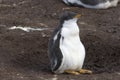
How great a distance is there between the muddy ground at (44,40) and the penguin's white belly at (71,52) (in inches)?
5.4

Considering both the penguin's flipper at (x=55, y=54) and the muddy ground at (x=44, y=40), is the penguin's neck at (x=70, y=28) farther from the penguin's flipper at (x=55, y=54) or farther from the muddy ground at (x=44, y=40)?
the muddy ground at (x=44, y=40)

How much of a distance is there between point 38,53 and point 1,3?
3063mm

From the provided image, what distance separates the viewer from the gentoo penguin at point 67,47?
18.2 feet

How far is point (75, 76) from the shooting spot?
5.49 m

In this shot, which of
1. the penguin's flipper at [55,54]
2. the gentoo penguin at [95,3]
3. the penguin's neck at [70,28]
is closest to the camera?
the penguin's neck at [70,28]

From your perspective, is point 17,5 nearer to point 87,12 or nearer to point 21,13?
point 21,13

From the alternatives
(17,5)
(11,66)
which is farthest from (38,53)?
(17,5)

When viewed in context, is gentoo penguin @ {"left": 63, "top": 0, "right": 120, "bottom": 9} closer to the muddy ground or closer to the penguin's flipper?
the muddy ground

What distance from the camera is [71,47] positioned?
558 centimetres

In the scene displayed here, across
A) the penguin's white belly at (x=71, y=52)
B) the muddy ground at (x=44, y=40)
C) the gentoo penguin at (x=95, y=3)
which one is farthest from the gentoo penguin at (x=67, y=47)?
the gentoo penguin at (x=95, y=3)

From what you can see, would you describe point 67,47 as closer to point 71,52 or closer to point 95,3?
point 71,52

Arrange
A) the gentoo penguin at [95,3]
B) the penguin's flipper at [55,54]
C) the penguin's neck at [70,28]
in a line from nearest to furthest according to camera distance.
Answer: the penguin's neck at [70,28] < the penguin's flipper at [55,54] < the gentoo penguin at [95,3]

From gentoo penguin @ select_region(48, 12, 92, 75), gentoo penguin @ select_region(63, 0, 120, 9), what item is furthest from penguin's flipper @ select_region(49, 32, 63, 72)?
gentoo penguin @ select_region(63, 0, 120, 9)

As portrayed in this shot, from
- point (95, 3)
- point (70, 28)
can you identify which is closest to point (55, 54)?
point (70, 28)
